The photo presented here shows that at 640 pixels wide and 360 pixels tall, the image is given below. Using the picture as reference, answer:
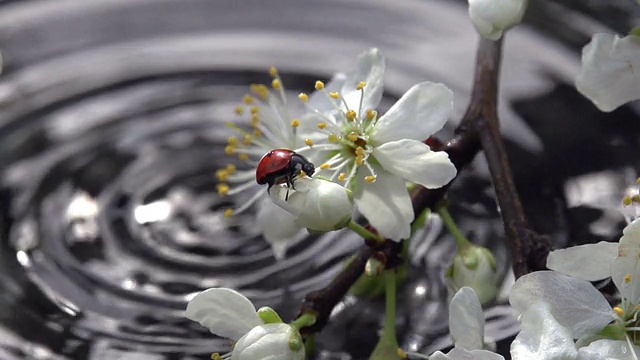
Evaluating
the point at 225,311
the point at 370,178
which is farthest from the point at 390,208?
the point at 225,311

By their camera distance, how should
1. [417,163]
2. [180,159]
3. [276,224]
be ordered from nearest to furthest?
1. [417,163]
2. [276,224]
3. [180,159]

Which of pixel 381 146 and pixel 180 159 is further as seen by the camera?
pixel 180 159

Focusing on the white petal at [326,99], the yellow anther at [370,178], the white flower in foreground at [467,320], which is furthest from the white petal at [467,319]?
the white petal at [326,99]

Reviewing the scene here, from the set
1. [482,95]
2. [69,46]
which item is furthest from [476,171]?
[69,46]

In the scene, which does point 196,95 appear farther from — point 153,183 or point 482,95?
point 482,95

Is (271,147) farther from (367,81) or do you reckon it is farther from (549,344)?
(549,344)

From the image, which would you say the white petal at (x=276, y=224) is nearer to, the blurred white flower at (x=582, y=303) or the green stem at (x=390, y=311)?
the green stem at (x=390, y=311)
